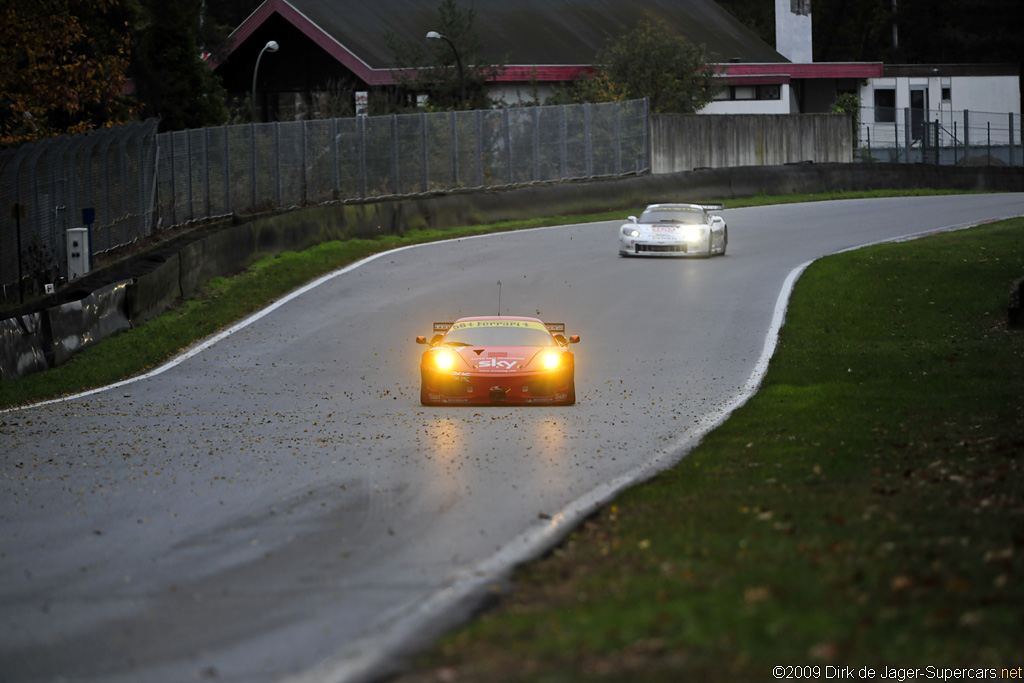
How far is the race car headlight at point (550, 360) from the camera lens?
16094mm

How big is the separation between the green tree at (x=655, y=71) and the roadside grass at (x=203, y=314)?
15455 millimetres

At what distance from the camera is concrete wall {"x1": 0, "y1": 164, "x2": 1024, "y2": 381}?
19406 mm

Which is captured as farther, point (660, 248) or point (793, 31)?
point (793, 31)

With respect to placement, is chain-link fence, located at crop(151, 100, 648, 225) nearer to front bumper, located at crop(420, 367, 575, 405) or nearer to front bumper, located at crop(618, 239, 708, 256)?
front bumper, located at crop(618, 239, 708, 256)

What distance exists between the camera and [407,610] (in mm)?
7266

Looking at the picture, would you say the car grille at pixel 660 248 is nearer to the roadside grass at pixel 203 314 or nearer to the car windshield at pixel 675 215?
the car windshield at pixel 675 215

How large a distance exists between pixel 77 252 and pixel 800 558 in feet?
58.9

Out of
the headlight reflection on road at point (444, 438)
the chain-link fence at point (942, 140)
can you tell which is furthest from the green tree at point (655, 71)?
the headlight reflection on road at point (444, 438)

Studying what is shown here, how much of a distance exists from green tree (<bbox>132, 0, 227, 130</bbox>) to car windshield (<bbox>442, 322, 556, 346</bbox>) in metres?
21.4

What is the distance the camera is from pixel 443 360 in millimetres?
16281

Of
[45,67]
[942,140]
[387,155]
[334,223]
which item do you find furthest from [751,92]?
[45,67]

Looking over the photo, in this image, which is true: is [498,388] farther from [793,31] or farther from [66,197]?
[793,31]

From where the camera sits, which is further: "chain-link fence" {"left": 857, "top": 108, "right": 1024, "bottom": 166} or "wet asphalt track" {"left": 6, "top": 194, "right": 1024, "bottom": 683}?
"chain-link fence" {"left": 857, "top": 108, "right": 1024, "bottom": 166}

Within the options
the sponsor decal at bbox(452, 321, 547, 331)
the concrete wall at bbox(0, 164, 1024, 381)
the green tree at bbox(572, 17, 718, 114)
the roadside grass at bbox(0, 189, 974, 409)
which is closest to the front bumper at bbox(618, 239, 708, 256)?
the roadside grass at bbox(0, 189, 974, 409)
